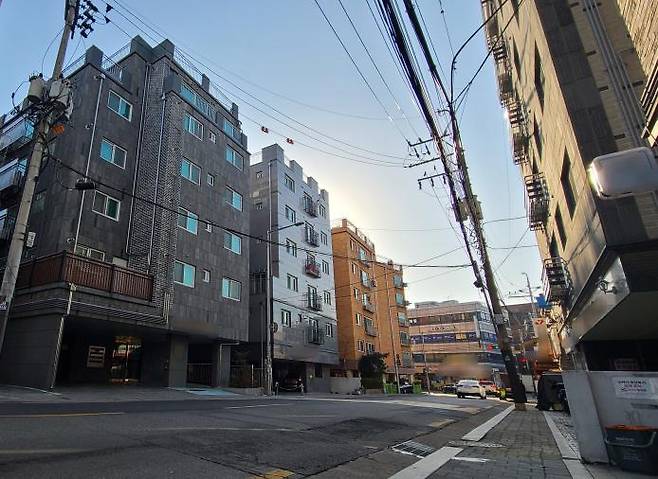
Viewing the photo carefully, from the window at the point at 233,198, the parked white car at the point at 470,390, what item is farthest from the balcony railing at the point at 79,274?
the parked white car at the point at 470,390

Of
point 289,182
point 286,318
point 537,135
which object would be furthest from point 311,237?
point 537,135

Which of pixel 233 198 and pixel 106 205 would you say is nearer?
pixel 106 205

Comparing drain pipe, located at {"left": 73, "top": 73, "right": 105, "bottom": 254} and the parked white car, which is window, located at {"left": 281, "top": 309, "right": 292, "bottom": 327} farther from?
drain pipe, located at {"left": 73, "top": 73, "right": 105, "bottom": 254}

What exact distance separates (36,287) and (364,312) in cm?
3726

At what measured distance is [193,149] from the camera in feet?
87.1

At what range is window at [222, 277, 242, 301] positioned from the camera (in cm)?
2650

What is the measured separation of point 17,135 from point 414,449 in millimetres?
29206

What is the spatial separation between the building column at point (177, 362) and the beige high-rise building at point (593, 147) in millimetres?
18047

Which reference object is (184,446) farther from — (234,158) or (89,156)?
(234,158)

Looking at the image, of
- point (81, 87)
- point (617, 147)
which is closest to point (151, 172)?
point (81, 87)

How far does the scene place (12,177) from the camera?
23.3 meters

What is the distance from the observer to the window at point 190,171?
83.0 ft

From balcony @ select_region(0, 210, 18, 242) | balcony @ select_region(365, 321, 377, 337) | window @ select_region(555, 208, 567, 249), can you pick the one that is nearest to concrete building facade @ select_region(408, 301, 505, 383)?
balcony @ select_region(365, 321, 377, 337)

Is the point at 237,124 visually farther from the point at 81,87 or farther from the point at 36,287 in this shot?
the point at 36,287
